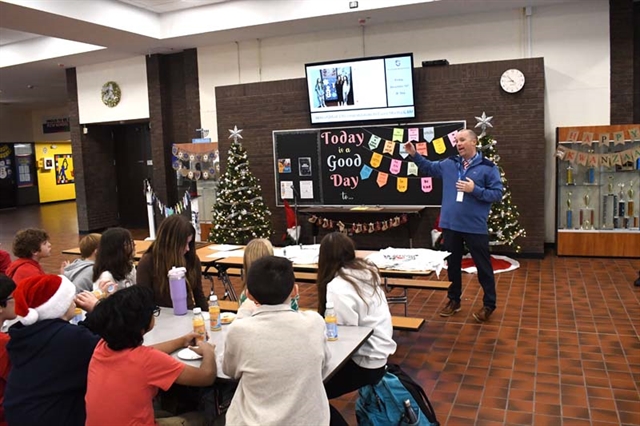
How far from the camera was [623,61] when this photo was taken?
7.55m

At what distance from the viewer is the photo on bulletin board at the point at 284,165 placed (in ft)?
30.0

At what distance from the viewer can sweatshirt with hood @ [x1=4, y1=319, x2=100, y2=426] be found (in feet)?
7.30

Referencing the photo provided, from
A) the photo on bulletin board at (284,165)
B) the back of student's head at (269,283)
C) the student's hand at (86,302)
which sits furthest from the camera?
the photo on bulletin board at (284,165)

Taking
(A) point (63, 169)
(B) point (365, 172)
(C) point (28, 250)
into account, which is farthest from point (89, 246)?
(A) point (63, 169)

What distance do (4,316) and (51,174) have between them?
19.8m

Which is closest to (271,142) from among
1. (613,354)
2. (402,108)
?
(402,108)

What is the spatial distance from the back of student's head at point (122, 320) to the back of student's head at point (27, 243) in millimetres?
1991

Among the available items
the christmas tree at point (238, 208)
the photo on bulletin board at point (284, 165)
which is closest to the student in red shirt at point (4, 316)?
the christmas tree at point (238, 208)

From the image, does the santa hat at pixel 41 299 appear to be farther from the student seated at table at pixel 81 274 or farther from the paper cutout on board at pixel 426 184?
the paper cutout on board at pixel 426 184

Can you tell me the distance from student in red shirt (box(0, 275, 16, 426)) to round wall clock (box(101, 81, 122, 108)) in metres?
9.36

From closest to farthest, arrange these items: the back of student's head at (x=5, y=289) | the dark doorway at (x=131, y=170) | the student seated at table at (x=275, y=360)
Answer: the student seated at table at (x=275, y=360) → the back of student's head at (x=5, y=289) → the dark doorway at (x=131, y=170)

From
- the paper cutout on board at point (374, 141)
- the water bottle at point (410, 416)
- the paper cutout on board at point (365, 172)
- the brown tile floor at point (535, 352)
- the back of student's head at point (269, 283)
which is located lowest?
the brown tile floor at point (535, 352)

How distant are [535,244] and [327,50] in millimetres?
4355

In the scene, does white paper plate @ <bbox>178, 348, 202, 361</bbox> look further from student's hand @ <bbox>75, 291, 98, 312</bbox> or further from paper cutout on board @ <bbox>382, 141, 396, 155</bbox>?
paper cutout on board @ <bbox>382, 141, 396, 155</bbox>
